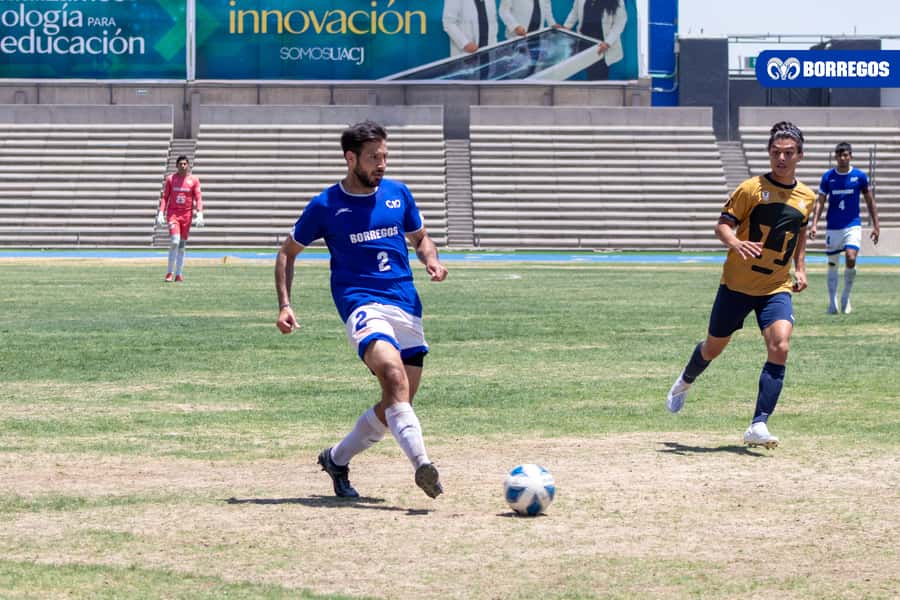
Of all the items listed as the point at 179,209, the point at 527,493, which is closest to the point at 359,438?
the point at 527,493

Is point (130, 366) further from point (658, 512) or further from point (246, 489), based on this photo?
point (658, 512)

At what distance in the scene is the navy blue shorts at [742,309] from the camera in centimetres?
1023

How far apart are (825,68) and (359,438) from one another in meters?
58.0

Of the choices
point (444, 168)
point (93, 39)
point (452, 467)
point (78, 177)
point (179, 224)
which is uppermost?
point (93, 39)

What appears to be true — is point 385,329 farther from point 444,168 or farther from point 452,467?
point 444,168

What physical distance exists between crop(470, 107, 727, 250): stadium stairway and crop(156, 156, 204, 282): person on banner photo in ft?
72.8

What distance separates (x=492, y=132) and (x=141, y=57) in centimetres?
1391

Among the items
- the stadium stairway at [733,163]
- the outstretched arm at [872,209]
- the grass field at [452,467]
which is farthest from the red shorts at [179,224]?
the stadium stairway at [733,163]

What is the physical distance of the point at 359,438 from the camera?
8.20m

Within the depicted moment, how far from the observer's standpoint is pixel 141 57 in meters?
57.9

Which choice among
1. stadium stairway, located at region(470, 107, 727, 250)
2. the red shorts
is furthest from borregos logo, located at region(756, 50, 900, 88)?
the red shorts

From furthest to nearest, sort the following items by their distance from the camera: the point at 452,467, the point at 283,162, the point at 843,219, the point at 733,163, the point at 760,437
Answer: the point at 733,163 → the point at 283,162 → the point at 843,219 → the point at 760,437 → the point at 452,467

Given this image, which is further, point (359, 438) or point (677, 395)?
point (677, 395)

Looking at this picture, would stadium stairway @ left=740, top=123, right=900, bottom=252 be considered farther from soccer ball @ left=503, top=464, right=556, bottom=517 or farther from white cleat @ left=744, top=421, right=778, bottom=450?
soccer ball @ left=503, top=464, right=556, bottom=517
